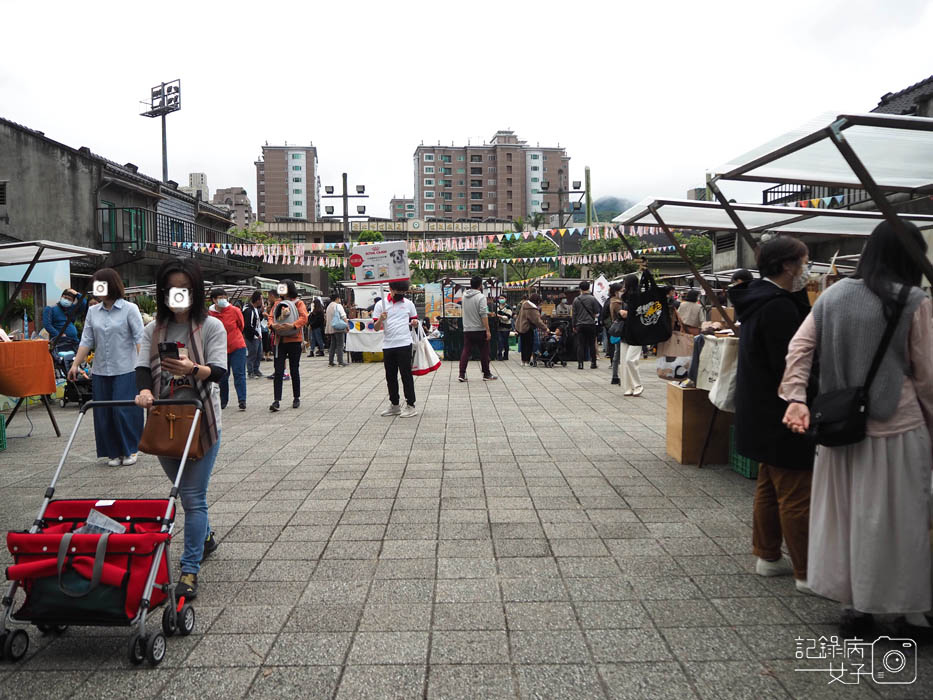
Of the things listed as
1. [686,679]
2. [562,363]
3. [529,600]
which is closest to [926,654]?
[686,679]

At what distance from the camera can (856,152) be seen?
12.1 ft

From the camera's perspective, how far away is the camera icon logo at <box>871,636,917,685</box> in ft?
8.73

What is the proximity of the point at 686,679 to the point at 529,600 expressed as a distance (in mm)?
905

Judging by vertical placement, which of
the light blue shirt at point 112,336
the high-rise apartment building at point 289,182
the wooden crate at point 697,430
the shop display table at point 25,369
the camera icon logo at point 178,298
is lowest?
the wooden crate at point 697,430

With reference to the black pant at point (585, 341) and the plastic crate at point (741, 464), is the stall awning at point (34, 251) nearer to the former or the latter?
the plastic crate at point (741, 464)

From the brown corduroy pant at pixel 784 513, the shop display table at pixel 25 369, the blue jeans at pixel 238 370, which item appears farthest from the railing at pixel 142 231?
the brown corduroy pant at pixel 784 513

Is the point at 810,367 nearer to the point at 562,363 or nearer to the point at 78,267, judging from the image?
the point at 562,363

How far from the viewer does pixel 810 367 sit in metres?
3.08

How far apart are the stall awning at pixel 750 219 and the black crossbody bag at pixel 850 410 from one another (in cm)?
289

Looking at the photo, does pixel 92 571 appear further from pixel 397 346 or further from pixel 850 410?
pixel 397 346

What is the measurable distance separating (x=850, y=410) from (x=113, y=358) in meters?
5.92

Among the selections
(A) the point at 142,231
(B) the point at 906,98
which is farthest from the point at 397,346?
(A) the point at 142,231

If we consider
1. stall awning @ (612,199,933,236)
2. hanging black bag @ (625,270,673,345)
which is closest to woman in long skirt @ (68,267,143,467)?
stall awning @ (612,199,933,236)

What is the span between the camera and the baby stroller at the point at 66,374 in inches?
418
